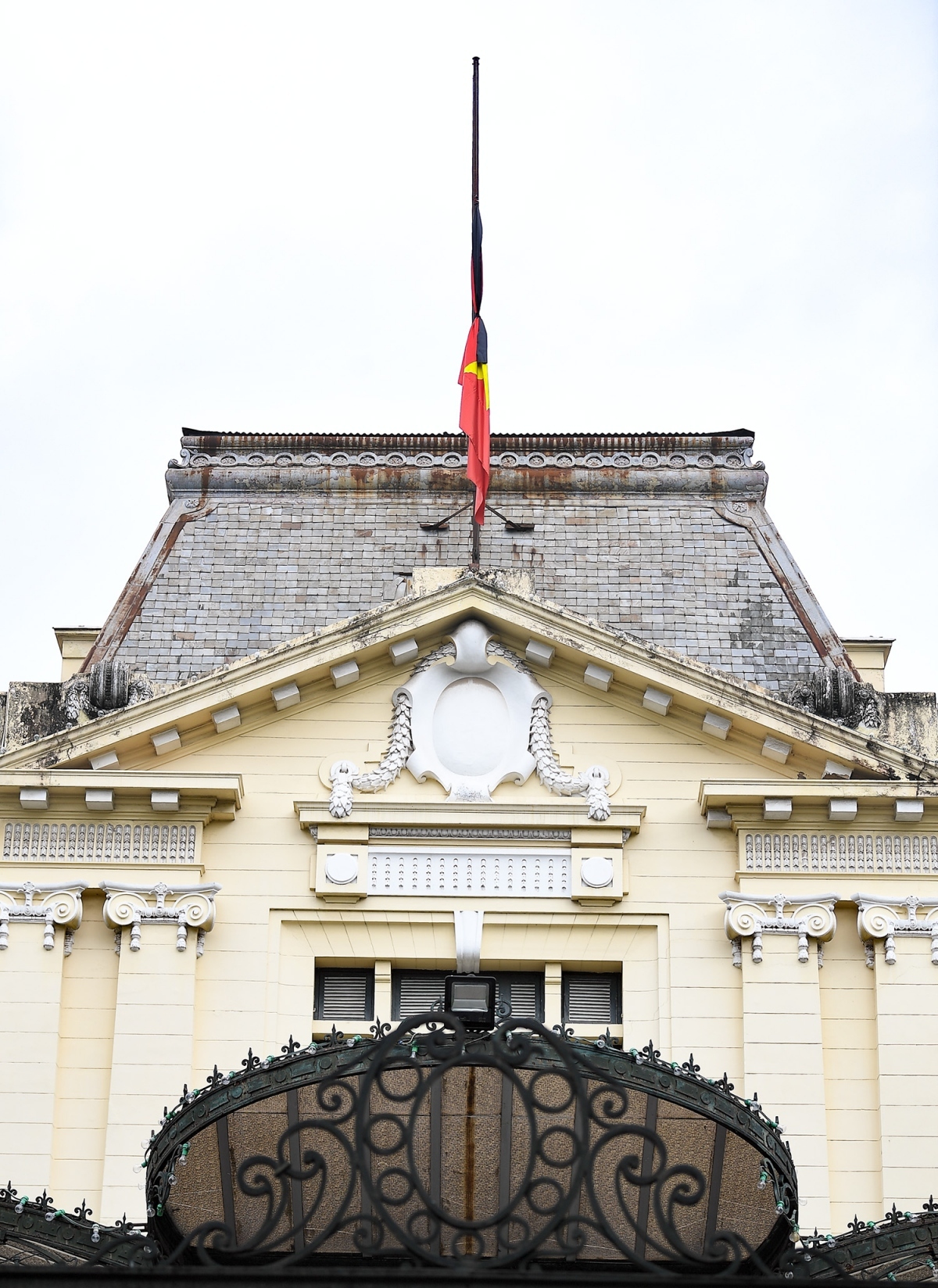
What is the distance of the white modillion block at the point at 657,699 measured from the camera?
19.3 meters

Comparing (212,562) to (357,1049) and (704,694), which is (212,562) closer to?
(704,694)

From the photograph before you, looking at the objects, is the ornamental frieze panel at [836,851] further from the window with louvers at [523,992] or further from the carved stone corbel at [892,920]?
the window with louvers at [523,992]

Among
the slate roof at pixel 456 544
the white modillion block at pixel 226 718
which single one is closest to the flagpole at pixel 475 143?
the slate roof at pixel 456 544

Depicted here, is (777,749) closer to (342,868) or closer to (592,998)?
(592,998)

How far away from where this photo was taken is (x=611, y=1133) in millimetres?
9828

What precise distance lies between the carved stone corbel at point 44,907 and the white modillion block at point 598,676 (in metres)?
5.08

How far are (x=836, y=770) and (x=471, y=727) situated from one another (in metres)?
3.45

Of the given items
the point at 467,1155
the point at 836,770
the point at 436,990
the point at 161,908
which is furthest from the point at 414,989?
the point at 836,770

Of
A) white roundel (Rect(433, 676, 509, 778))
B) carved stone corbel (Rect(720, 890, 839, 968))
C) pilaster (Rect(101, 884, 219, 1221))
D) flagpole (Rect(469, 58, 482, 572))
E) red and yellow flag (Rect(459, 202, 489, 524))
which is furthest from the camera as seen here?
flagpole (Rect(469, 58, 482, 572))

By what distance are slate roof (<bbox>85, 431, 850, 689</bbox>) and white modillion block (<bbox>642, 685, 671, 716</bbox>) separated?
7.14ft

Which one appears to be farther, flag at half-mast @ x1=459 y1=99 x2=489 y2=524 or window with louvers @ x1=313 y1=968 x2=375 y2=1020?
flag at half-mast @ x1=459 y1=99 x2=489 y2=524

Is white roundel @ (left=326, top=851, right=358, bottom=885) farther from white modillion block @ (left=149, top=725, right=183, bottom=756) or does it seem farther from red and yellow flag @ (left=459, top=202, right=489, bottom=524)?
red and yellow flag @ (left=459, top=202, right=489, bottom=524)

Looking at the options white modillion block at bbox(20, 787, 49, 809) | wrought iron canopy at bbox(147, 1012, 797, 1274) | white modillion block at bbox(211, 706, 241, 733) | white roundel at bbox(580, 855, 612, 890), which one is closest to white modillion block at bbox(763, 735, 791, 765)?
white roundel at bbox(580, 855, 612, 890)

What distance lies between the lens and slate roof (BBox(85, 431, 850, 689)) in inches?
859
